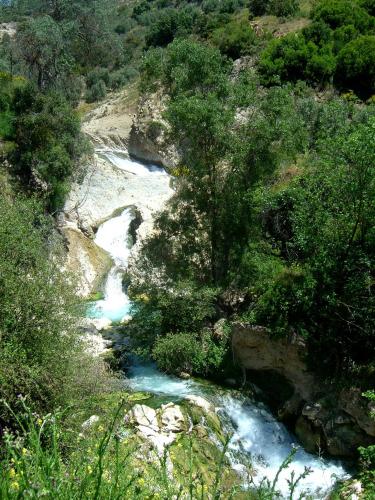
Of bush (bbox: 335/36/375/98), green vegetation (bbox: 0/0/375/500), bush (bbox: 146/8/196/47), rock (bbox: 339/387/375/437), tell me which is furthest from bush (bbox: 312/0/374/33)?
rock (bbox: 339/387/375/437)

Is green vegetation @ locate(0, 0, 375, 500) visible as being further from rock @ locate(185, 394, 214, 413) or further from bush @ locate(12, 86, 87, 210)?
rock @ locate(185, 394, 214, 413)

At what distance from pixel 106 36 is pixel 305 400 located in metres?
54.6

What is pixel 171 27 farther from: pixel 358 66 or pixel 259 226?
pixel 259 226

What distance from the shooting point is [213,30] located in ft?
155

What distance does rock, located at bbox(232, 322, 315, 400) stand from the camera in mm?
14242

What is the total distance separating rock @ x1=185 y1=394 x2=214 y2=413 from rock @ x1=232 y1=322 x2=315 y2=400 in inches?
83.1

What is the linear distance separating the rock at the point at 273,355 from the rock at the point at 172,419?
306 cm

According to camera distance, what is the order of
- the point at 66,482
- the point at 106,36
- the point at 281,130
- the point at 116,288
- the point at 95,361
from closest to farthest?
the point at 66,482, the point at 95,361, the point at 281,130, the point at 116,288, the point at 106,36

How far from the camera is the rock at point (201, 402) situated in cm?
1341

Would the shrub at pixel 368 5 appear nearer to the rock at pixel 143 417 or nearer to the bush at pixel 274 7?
the bush at pixel 274 7

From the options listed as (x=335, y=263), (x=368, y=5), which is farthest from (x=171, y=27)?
(x=335, y=263)

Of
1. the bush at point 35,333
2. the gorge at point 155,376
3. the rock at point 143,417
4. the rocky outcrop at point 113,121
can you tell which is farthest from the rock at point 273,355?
the rocky outcrop at point 113,121

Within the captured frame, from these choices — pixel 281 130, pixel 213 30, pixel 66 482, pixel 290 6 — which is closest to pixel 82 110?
pixel 213 30

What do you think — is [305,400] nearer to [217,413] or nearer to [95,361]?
[217,413]
